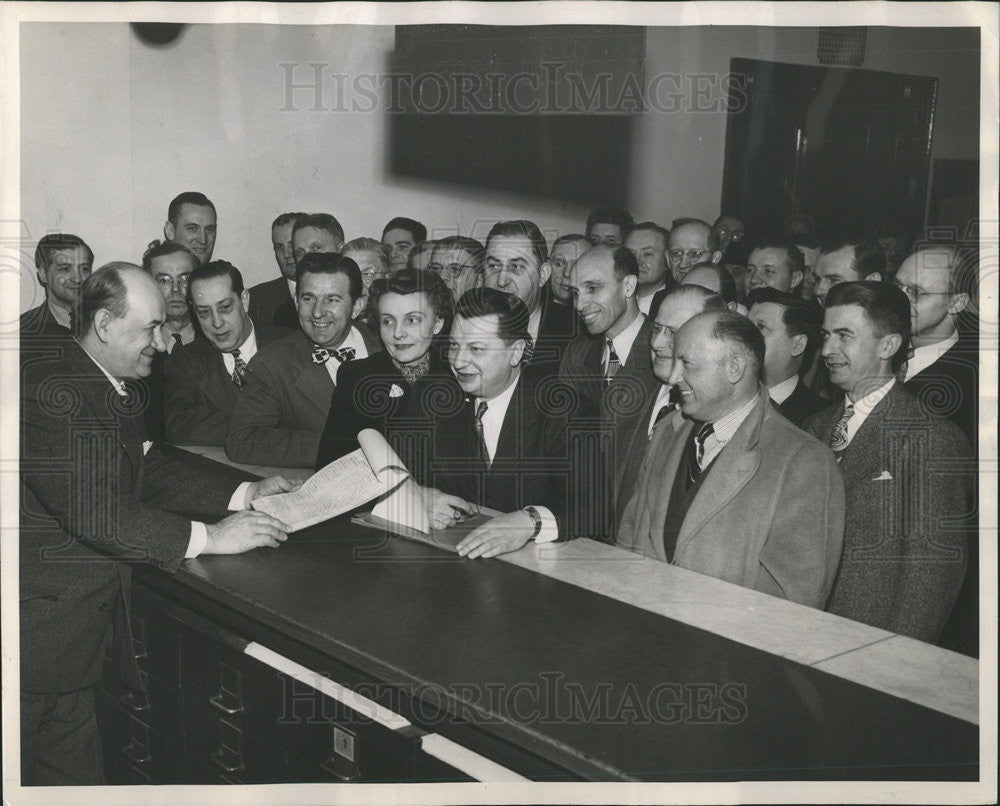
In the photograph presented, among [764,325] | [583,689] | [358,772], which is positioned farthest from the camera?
[764,325]

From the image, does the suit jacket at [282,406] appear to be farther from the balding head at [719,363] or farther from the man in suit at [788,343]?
the man in suit at [788,343]

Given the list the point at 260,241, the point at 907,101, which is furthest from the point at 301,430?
the point at 907,101

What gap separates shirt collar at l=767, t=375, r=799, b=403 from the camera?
2646 mm

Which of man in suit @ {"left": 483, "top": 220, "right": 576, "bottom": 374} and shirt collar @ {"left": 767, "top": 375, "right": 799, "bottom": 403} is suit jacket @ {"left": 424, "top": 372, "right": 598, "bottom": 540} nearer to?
man in suit @ {"left": 483, "top": 220, "right": 576, "bottom": 374}

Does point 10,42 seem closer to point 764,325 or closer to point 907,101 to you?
point 764,325

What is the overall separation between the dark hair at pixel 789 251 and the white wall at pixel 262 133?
0.58ft

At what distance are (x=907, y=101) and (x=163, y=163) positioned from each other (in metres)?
2.06

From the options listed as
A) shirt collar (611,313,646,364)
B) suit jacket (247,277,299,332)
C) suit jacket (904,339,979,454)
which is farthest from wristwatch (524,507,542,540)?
suit jacket (904,339,979,454)

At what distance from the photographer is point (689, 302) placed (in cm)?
280

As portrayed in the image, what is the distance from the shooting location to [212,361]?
9.82 feet

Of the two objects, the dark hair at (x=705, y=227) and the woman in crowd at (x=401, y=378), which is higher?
the dark hair at (x=705, y=227)

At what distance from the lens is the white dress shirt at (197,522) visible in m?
2.62

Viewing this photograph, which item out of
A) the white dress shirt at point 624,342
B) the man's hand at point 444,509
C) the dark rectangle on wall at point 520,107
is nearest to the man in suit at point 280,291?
the dark rectangle on wall at point 520,107

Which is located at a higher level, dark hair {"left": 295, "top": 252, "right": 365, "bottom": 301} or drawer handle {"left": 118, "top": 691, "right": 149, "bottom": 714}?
dark hair {"left": 295, "top": 252, "right": 365, "bottom": 301}
